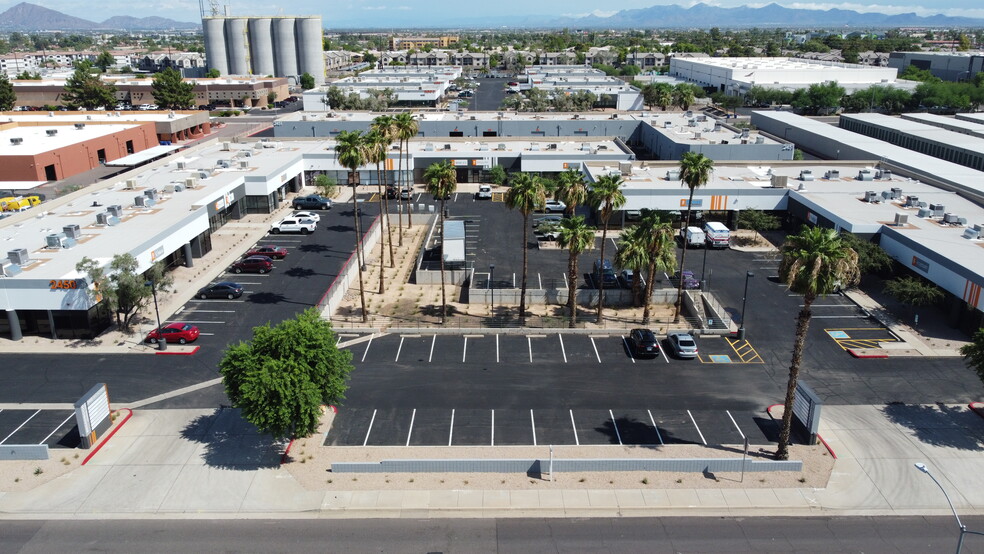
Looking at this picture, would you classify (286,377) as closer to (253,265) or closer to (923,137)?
(253,265)

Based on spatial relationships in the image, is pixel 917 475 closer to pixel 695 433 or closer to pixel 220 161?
pixel 695 433

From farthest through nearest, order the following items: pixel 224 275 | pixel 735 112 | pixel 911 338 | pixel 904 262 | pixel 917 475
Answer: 1. pixel 735 112
2. pixel 224 275
3. pixel 904 262
4. pixel 911 338
5. pixel 917 475

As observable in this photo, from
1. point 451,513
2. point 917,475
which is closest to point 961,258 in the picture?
point 917,475

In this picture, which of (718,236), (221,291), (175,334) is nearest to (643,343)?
(718,236)

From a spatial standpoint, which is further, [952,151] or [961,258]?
[952,151]

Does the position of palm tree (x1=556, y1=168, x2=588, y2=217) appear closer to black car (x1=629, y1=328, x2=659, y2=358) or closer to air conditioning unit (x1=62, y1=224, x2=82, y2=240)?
black car (x1=629, y1=328, x2=659, y2=358)

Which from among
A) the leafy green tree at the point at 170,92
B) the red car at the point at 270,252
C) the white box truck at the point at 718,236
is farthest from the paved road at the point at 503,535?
the leafy green tree at the point at 170,92

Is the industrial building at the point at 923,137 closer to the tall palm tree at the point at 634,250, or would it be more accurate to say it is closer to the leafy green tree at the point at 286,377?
the tall palm tree at the point at 634,250
